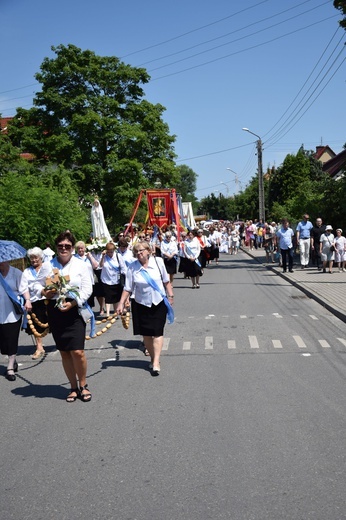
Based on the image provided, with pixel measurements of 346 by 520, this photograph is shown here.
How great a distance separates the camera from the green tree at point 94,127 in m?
39.6

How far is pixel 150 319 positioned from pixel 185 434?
264 centimetres

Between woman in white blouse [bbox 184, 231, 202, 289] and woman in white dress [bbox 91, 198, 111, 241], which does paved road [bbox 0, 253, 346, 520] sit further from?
woman in white dress [bbox 91, 198, 111, 241]

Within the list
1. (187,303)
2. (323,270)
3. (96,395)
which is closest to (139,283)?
(96,395)

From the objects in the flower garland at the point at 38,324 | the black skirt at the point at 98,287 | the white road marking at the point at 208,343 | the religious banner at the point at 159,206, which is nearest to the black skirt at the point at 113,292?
the black skirt at the point at 98,287

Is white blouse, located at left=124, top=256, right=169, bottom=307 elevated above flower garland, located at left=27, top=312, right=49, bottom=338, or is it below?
above

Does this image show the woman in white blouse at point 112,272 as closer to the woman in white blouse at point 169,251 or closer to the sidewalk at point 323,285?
the sidewalk at point 323,285

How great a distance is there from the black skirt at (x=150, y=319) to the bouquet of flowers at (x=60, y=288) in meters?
1.60

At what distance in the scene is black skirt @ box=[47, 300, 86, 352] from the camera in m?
6.69

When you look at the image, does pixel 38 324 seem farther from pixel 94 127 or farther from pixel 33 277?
pixel 94 127

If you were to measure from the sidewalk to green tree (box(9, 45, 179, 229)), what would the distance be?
56.0ft

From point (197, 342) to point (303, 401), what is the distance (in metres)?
3.77

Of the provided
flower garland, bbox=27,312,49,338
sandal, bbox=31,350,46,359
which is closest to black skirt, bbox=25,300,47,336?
flower garland, bbox=27,312,49,338

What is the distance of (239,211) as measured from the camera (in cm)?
7619

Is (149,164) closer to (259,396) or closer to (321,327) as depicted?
(321,327)
